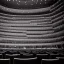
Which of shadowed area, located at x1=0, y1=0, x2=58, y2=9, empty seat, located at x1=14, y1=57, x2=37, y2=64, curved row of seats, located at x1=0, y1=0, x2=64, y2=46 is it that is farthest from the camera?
shadowed area, located at x1=0, y1=0, x2=58, y2=9

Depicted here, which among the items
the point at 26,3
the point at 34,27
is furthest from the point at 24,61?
the point at 26,3

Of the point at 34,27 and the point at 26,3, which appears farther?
the point at 26,3

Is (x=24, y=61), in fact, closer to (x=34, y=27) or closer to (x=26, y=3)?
(x=34, y=27)

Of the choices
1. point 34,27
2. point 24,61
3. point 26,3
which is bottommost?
point 24,61

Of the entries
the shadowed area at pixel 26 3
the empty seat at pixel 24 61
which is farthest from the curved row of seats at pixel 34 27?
the empty seat at pixel 24 61

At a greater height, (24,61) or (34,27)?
(34,27)

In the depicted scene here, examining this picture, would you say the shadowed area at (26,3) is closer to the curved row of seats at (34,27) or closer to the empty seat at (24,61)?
the curved row of seats at (34,27)

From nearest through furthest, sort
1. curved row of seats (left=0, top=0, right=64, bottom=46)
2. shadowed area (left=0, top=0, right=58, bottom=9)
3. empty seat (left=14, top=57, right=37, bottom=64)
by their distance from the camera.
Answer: empty seat (left=14, top=57, right=37, bottom=64)
curved row of seats (left=0, top=0, right=64, bottom=46)
shadowed area (left=0, top=0, right=58, bottom=9)

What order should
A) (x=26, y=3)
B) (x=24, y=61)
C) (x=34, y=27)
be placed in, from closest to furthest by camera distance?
(x=24, y=61)
(x=34, y=27)
(x=26, y=3)

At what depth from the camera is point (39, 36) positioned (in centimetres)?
2045

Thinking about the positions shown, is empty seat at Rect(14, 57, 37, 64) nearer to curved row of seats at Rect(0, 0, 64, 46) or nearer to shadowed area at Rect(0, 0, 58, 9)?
curved row of seats at Rect(0, 0, 64, 46)

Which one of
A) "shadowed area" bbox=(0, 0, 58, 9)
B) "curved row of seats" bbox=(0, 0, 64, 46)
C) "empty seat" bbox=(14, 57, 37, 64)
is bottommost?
"empty seat" bbox=(14, 57, 37, 64)

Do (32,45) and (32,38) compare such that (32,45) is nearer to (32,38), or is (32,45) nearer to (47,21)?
(32,38)

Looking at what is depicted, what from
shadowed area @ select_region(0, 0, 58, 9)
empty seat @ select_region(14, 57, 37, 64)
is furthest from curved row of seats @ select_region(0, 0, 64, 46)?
empty seat @ select_region(14, 57, 37, 64)
